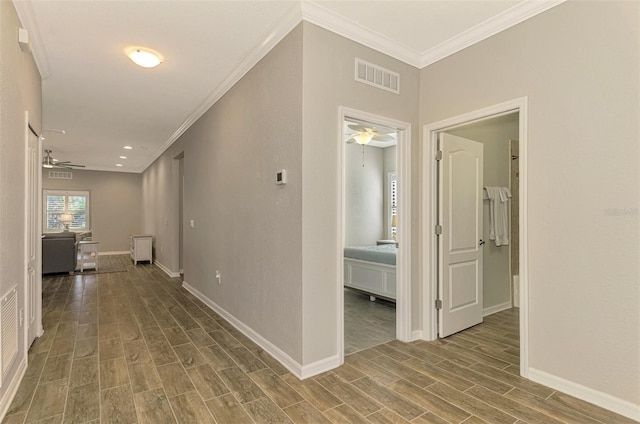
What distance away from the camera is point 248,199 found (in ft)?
11.3

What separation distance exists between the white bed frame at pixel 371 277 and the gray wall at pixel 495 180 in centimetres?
116

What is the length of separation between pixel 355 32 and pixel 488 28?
111cm

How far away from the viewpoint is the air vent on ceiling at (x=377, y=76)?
291 centimetres

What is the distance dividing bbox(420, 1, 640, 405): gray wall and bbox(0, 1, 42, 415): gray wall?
11.9 feet

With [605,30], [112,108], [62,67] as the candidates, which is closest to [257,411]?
[605,30]

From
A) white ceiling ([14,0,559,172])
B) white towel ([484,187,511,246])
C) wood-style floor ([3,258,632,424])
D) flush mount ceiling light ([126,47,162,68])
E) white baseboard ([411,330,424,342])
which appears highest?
white ceiling ([14,0,559,172])

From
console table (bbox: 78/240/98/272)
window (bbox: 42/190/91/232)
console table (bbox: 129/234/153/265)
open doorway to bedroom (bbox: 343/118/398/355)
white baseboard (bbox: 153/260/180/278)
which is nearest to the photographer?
open doorway to bedroom (bbox: 343/118/398/355)

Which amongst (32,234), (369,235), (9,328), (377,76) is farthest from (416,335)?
(369,235)

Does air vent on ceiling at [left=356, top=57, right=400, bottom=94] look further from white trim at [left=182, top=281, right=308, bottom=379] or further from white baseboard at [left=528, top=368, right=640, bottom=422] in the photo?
white baseboard at [left=528, top=368, right=640, bottom=422]

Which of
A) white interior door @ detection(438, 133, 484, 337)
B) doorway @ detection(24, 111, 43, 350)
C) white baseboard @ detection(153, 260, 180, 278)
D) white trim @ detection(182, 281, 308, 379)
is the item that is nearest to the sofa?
white baseboard @ detection(153, 260, 180, 278)

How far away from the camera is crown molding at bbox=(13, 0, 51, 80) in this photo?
2445 millimetres

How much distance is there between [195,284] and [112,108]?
2.91 metres

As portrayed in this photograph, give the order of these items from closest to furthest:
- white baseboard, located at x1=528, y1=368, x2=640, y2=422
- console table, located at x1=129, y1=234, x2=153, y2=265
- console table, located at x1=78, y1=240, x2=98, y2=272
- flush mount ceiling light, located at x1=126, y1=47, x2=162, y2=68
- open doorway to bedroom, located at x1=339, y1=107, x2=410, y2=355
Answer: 1. white baseboard, located at x1=528, y1=368, x2=640, y2=422
2. flush mount ceiling light, located at x1=126, y1=47, x2=162, y2=68
3. open doorway to bedroom, located at x1=339, y1=107, x2=410, y2=355
4. console table, located at x1=78, y1=240, x2=98, y2=272
5. console table, located at x1=129, y1=234, x2=153, y2=265

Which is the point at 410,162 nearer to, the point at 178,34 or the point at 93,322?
the point at 178,34
